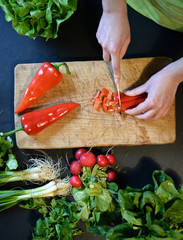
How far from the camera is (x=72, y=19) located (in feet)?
5.02

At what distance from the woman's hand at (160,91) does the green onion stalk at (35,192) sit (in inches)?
24.9

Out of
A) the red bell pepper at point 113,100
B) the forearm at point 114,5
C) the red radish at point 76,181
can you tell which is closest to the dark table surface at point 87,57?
the red radish at point 76,181

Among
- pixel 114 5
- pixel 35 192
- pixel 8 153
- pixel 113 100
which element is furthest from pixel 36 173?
pixel 114 5

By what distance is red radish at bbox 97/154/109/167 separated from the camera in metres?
1.38

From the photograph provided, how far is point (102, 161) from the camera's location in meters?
1.38

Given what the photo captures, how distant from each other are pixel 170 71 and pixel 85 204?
0.87 meters

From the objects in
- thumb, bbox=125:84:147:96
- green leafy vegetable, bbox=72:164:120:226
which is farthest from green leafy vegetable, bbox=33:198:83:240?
thumb, bbox=125:84:147:96

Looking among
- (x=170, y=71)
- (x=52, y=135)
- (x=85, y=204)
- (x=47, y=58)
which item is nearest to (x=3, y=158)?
(x=52, y=135)

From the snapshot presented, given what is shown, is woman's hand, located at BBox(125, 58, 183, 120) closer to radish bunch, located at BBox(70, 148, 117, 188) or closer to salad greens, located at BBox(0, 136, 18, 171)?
radish bunch, located at BBox(70, 148, 117, 188)

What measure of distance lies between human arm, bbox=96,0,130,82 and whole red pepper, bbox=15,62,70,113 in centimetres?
30

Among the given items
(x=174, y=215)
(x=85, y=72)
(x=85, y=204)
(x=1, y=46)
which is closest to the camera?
(x=174, y=215)

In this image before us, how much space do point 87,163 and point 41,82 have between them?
56 cm

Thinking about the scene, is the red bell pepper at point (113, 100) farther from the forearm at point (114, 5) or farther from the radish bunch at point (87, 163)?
the forearm at point (114, 5)

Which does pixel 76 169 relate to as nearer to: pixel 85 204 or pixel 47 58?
pixel 85 204
